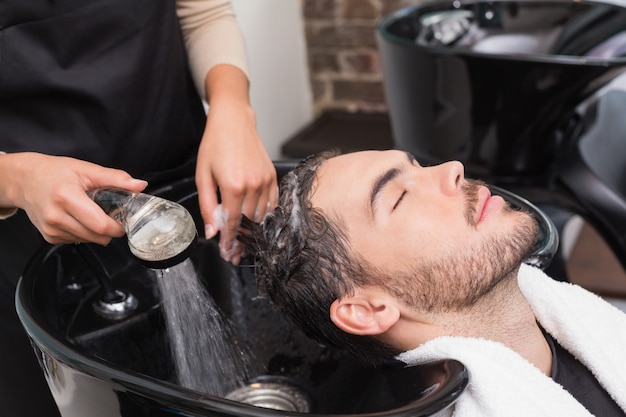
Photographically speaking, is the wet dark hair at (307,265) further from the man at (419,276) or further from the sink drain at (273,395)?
the sink drain at (273,395)

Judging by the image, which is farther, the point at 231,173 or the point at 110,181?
the point at 231,173

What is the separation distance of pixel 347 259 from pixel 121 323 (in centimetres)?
35

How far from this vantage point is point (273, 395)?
1173 millimetres

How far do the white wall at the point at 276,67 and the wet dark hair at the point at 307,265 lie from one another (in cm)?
145

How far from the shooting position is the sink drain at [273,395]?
1150mm

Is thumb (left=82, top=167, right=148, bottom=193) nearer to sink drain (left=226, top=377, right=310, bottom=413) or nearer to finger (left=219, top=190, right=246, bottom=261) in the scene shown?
finger (left=219, top=190, right=246, bottom=261)

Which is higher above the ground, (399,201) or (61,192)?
(61,192)

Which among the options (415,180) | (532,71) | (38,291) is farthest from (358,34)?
(38,291)

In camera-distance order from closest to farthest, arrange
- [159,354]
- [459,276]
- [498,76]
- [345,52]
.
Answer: [459,276] < [159,354] < [498,76] < [345,52]

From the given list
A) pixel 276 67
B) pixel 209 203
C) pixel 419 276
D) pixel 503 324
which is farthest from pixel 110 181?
pixel 276 67

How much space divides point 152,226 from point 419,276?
36cm

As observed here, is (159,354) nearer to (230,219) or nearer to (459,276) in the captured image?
(230,219)

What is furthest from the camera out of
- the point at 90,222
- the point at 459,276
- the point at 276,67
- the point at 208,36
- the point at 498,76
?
the point at 276,67

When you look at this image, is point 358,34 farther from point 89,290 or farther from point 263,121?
point 89,290
